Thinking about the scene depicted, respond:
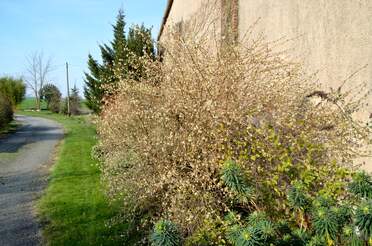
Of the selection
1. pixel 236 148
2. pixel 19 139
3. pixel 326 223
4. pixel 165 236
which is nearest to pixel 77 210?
pixel 236 148

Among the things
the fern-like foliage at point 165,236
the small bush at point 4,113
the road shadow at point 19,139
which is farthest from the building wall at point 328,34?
the small bush at point 4,113

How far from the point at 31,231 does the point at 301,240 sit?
4.68 metres

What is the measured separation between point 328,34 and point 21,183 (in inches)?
306

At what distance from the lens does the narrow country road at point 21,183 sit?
245 inches

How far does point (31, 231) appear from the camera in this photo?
630cm

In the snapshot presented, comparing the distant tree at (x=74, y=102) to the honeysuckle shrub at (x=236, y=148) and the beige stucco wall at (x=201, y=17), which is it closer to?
the beige stucco wall at (x=201, y=17)

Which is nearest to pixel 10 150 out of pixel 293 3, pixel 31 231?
pixel 31 231

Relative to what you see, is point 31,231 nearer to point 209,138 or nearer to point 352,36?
point 209,138

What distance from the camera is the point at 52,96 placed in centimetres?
4841

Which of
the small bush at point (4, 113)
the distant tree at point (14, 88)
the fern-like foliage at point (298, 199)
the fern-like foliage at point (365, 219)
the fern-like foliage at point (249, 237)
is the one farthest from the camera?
the distant tree at point (14, 88)

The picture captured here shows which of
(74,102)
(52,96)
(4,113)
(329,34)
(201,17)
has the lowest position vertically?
(4,113)

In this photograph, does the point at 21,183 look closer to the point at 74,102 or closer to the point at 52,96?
the point at 74,102

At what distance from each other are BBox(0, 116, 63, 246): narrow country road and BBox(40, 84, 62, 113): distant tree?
26.7m

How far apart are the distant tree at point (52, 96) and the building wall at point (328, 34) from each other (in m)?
40.3
